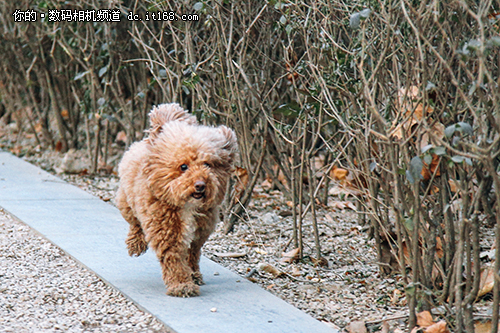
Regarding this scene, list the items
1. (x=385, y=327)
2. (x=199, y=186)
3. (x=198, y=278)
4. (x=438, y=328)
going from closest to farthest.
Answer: (x=438, y=328) → (x=385, y=327) → (x=199, y=186) → (x=198, y=278)

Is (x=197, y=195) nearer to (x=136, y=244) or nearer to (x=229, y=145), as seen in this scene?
(x=229, y=145)

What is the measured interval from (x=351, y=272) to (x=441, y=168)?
49.9 inches

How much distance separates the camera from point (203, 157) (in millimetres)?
3596

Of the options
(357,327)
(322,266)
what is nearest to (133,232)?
(322,266)

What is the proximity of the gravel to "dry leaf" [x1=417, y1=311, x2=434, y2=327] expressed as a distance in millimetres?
1292

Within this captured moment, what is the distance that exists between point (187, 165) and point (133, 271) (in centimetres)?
110

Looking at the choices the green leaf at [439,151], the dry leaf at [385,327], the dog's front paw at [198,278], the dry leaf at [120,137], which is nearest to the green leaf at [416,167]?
the green leaf at [439,151]

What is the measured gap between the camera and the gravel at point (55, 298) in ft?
11.5

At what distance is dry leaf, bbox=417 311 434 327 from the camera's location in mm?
3258

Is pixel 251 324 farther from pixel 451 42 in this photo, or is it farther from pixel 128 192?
pixel 451 42

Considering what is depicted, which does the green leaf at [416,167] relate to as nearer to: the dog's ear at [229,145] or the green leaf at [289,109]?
the dog's ear at [229,145]

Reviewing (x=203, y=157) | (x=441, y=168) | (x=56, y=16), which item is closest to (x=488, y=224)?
(x=441, y=168)

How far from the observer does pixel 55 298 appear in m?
3.84

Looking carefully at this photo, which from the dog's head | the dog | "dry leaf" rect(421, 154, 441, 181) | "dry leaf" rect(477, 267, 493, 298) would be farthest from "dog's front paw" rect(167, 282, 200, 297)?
"dry leaf" rect(477, 267, 493, 298)
